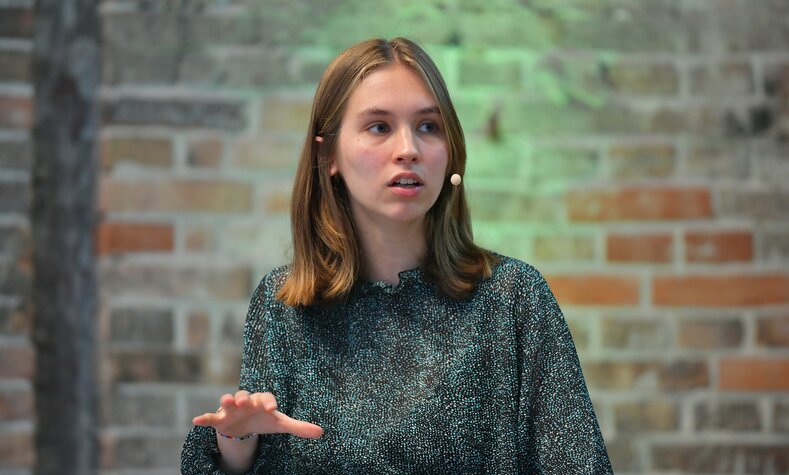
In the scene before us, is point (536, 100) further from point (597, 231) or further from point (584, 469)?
point (584, 469)

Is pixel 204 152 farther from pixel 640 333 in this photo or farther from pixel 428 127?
pixel 640 333

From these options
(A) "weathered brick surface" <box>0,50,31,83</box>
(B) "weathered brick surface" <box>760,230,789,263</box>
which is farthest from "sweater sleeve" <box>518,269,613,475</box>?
(A) "weathered brick surface" <box>0,50,31,83</box>

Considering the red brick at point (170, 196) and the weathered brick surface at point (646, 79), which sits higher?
the weathered brick surface at point (646, 79)

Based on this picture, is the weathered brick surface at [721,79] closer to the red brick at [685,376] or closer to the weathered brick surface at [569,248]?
the weathered brick surface at [569,248]

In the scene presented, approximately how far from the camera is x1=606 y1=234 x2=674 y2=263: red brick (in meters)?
2.31

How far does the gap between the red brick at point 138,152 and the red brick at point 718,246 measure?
4.01 feet

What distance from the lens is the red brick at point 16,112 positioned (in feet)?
7.68

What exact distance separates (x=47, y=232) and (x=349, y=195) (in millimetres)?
940

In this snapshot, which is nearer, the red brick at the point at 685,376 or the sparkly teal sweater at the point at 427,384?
the sparkly teal sweater at the point at 427,384

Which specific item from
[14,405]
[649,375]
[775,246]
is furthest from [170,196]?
[775,246]

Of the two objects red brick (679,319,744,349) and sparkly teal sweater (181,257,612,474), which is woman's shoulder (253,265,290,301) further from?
red brick (679,319,744,349)

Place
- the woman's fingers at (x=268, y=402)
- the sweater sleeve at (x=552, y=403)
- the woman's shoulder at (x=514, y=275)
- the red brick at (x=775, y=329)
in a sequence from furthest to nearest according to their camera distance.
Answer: the red brick at (x=775, y=329)
the woman's shoulder at (x=514, y=275)
the sweater sleeve at (x=552, y=403)
the woman's fingers at (x=268, y=402)

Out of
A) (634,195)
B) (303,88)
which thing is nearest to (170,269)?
(303,88)

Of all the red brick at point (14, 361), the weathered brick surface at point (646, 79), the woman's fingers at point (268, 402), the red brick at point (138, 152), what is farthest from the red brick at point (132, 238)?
the weathered brick surface at point (646, 79)
